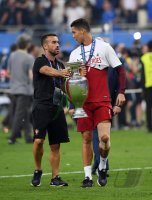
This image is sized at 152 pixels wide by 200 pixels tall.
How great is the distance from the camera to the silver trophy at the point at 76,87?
12.5m

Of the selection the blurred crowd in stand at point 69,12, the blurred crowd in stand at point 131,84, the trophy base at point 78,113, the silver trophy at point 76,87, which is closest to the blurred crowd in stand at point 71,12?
the blurred crowd in stand at point 69,12

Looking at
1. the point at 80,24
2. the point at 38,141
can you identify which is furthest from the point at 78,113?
the point at 80,24

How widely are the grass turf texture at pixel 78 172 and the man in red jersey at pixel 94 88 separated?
508 millimetres

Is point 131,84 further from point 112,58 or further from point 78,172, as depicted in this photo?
point 112,58

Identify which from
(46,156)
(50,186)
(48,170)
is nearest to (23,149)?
(46,156)

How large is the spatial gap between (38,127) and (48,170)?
2.32 meters

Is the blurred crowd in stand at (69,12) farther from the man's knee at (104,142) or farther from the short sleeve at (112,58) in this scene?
the man's knee at (104,142)

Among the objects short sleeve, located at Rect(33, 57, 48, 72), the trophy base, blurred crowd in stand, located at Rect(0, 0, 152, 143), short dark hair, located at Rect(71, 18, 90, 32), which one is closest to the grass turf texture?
the trophy base

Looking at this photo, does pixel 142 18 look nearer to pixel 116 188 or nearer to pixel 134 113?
pixel 134 113

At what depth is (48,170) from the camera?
15398 millimetres

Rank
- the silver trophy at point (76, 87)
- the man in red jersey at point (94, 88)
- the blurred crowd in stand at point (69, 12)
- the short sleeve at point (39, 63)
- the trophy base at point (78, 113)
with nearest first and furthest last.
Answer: the silver trophy at point (76, 87), the trophy base at point (78, 113), the man in red jersey at point (94, 88), the short sleeve at point (39, 63), the blurred crowd in stand at point (69, 12)

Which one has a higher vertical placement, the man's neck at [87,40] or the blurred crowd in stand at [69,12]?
the man's neck at [87,40]

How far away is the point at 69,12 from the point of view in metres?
33.2

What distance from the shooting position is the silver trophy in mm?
12492
